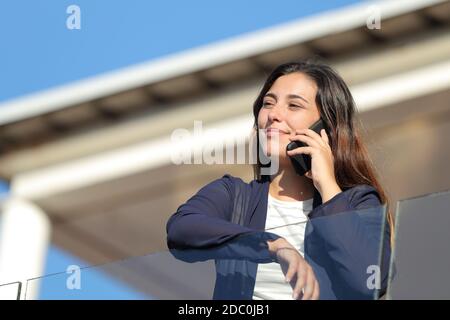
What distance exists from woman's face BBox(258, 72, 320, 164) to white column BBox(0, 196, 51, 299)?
8.01 meters

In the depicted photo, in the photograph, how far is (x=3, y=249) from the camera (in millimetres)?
12891

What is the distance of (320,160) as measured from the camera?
449cm

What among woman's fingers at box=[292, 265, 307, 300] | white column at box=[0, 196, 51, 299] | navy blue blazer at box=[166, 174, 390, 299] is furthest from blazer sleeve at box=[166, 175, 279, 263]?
white column at box=[0, 196, 51, 299]

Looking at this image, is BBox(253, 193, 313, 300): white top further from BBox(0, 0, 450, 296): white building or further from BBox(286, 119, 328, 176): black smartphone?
BBox(0, 0, 450, 296): white building

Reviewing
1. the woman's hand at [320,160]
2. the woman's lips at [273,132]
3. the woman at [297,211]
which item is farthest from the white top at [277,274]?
the woman's lips at [273,132]

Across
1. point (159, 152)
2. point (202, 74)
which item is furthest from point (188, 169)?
point (202, 74)

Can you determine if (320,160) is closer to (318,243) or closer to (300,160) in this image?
(300,160)

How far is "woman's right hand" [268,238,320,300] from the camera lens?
13.0ft

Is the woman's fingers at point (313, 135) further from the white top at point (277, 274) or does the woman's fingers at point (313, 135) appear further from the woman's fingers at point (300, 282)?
the woman's fingers at point (300, 282)

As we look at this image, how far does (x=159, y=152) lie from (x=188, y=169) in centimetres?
44

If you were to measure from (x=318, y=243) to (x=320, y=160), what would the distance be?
495 mm

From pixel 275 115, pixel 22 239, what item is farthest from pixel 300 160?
pixel 22 239

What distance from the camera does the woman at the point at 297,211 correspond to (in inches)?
157
